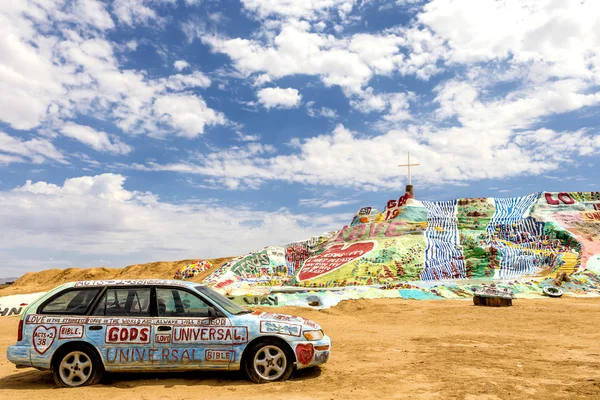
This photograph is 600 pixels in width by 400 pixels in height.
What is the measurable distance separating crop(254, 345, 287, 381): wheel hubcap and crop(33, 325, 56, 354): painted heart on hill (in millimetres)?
3106

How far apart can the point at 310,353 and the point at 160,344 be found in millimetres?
2284

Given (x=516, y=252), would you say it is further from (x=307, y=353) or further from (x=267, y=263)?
(x=307, y=353)

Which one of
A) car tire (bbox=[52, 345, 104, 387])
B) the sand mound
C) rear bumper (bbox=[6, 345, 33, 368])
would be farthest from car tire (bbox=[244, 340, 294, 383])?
the sand mound

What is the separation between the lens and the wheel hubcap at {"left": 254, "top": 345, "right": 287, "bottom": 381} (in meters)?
6.75

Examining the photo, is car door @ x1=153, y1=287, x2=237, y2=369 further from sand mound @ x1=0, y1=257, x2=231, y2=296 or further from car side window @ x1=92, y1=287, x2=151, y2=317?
sand mound @ x1=0, y1=257, x2=231, y2=296

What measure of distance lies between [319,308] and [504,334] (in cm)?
859

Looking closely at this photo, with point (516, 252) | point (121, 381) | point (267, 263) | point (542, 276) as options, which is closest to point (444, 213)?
point (516, 252)

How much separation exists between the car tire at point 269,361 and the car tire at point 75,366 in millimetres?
2281

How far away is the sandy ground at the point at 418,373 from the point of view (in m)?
6.17

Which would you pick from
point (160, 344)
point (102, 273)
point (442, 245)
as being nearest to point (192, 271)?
point (102, 273)

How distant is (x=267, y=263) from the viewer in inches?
1570

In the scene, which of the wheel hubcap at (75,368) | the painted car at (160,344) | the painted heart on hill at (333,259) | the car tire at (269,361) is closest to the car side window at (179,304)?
the painted car at (160,344)

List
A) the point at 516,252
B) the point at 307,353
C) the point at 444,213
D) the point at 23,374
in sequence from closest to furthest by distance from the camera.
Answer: the point at 307,353
the point at 23,374
the point at 516,252
the point at 444,213

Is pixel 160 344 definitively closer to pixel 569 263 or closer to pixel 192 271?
pixel 569 263
